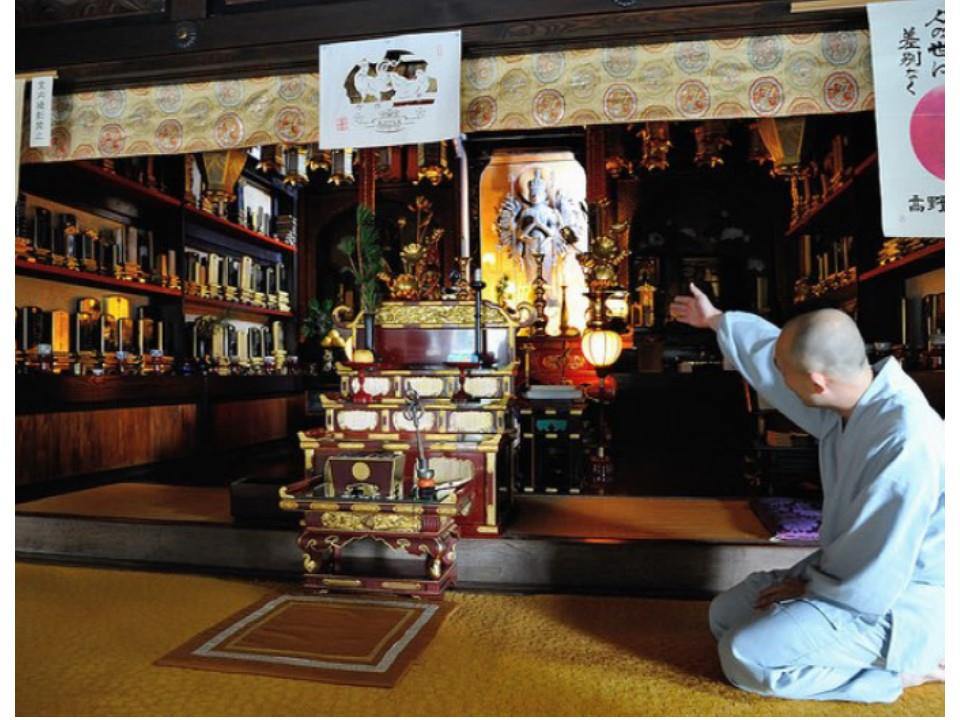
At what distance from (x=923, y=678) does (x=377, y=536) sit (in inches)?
82.6

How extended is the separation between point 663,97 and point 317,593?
9.08 feet

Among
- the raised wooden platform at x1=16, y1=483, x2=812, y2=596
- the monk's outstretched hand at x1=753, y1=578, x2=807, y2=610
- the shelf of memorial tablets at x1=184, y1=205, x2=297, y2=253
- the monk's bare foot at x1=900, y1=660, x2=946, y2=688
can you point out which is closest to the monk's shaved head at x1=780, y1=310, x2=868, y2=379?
the monk's outstretched hand at x1=753, y1=578, x2=807, y2=610

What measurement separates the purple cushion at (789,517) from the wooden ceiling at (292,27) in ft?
7.50

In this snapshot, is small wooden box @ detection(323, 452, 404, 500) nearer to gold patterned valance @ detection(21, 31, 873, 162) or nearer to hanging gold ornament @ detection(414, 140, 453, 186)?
gold patterned valance @ detection(21, 31, 873, 162)

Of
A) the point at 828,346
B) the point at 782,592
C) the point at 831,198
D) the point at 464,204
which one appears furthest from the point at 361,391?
Result: the point at 464,204

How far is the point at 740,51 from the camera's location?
3.30 m

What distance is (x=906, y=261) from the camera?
5062mm

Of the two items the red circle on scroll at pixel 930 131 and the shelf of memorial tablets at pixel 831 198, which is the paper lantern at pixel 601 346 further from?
the red circle on scroll at pixel 930 131

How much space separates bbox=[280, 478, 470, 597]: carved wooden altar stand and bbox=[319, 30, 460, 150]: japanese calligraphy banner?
65.2 inches

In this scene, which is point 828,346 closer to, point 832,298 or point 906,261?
point 906,261

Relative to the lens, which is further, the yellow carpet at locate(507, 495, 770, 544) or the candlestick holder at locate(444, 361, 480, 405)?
the candlestick holder at locate(444, 361, 480, 405)

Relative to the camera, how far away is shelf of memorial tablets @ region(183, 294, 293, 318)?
7.52m

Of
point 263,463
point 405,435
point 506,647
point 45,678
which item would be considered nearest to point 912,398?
point 506,647

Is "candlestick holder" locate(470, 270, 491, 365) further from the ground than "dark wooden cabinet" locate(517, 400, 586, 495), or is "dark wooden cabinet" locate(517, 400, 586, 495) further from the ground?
"candlestick holder" locate(470, 270, 491, 365)
